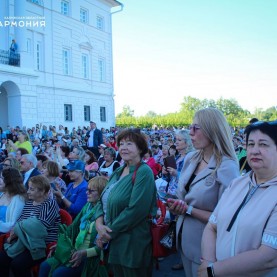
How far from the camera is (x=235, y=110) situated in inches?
4220

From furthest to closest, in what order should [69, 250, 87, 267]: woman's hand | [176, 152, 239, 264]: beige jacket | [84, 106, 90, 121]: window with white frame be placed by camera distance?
[84, 106, 90, 121]: window with white frame
[69, 250, 87, 267]: woman's hand
[176, 152, 239, 264]: beige jacket

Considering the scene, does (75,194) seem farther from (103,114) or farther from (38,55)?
(103,114)

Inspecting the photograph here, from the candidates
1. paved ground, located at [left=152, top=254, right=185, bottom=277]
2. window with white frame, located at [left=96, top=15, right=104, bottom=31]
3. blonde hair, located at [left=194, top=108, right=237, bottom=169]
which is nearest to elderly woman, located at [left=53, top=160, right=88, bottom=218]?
paved ground, located at [left=152, top=254, right=185, bottom=277]

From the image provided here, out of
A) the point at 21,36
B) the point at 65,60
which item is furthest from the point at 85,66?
the point at 21,36

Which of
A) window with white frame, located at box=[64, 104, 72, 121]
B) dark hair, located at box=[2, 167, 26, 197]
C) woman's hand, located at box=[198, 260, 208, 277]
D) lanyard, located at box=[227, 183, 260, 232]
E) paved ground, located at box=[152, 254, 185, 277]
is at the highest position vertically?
window with white frame, located at box=[64, 104, 72, 121]

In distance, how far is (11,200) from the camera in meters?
4.12

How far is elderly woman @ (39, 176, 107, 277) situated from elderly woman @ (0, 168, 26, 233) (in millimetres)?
837

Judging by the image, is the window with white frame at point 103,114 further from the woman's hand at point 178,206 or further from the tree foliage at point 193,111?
the woman's hand at point 178,206

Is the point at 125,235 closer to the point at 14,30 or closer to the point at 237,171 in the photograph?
the point at 237,171

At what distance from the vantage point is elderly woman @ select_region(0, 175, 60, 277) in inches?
140

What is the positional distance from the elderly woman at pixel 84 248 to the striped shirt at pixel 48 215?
0.25 m

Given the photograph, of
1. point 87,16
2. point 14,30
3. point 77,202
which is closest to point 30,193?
point 77,202

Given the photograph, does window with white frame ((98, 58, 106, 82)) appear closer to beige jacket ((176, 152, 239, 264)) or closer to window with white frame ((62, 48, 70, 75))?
window with white frame ((62, 48, 70, 75))

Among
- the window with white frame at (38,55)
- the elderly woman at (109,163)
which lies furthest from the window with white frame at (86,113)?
the elderly woman at (109,163)
